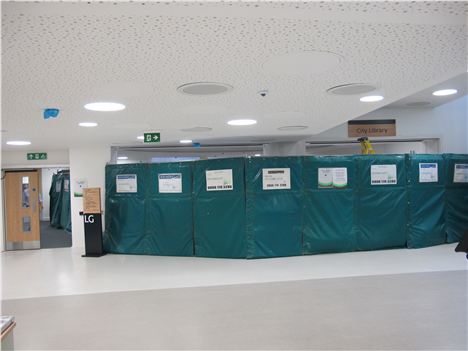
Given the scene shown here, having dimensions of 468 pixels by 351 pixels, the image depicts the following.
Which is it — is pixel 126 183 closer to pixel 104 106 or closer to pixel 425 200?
→ pixel 104 106

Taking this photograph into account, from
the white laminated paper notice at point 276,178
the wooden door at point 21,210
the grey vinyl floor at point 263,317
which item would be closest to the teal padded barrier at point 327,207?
the white laminated paper notice at point 276,178

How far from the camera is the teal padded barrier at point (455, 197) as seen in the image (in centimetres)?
748

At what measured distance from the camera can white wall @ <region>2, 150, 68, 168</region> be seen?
28.1ft

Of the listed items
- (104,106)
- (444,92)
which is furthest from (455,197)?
(104,106)

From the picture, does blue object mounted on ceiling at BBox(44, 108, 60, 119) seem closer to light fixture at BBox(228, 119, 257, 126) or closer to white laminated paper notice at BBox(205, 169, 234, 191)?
light fixture at BBox(228, 119, 257, 126)

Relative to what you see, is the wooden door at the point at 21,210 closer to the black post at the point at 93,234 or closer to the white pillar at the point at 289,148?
the black post at the point at 93,234

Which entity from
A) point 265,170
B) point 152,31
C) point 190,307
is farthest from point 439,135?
point 152,31

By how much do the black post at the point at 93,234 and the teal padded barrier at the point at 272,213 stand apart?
10.4ft

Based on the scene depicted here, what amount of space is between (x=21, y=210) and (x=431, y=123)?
33.5 ft

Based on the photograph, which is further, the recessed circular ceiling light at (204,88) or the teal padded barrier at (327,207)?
the teal padded barrier at (327,207)

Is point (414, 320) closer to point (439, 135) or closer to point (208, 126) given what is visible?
point (208, 126)

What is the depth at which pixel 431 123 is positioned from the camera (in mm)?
8617

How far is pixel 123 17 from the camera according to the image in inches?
62.2

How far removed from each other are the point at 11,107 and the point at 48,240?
750 centimetres
